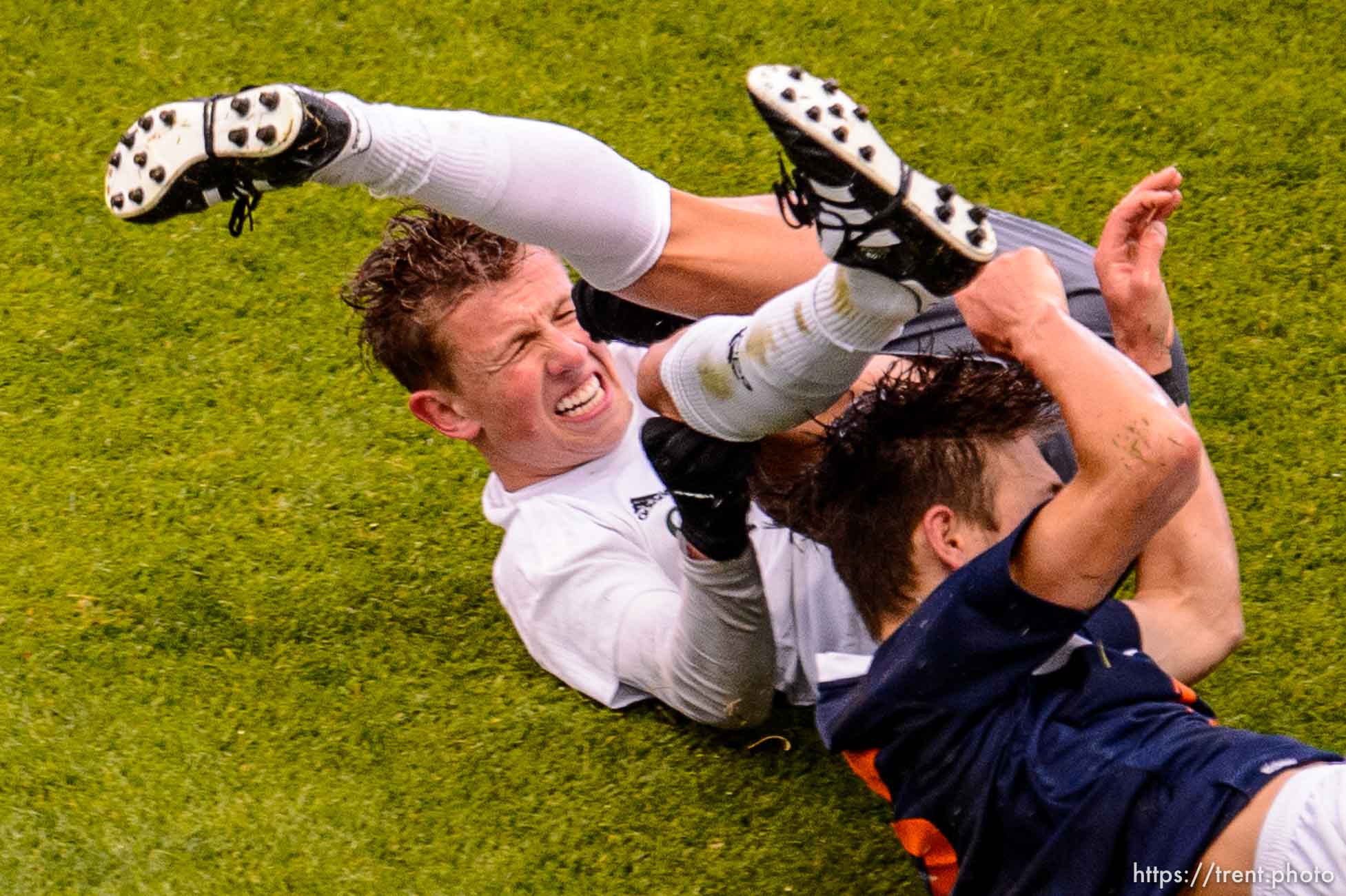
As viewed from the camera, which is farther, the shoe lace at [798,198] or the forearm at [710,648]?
the forearm at [710,648]

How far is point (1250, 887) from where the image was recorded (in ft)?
6.15

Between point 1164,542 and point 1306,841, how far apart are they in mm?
669

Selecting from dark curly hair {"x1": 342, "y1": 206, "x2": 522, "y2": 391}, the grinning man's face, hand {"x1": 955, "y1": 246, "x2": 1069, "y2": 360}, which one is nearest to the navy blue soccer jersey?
hand {"x1": 955, "y1": 246, "x2": 1069, "y2": 360}

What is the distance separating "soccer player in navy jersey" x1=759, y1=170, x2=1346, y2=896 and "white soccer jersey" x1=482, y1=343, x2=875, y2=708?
46 cm

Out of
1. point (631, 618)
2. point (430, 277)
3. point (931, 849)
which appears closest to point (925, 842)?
point (931, 849)

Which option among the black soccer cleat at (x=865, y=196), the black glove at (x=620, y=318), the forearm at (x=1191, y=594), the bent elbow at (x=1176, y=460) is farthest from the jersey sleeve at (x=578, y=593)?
the bent elbow at (x=1176, y=460)

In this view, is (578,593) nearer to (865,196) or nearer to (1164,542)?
(1164,542)

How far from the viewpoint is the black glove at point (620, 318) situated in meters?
2.61

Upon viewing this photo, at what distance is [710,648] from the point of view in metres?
2.65

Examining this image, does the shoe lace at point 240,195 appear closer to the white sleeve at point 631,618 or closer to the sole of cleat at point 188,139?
the sole of cleat at point 188,139

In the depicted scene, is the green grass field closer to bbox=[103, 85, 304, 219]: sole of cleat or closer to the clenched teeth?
the clenched teeth

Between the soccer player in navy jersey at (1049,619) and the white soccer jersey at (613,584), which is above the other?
the soccer player in navy jersey at (1049,619)

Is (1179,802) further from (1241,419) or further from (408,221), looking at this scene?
(408,221)

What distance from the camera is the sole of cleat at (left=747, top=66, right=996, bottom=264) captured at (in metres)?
1.89
